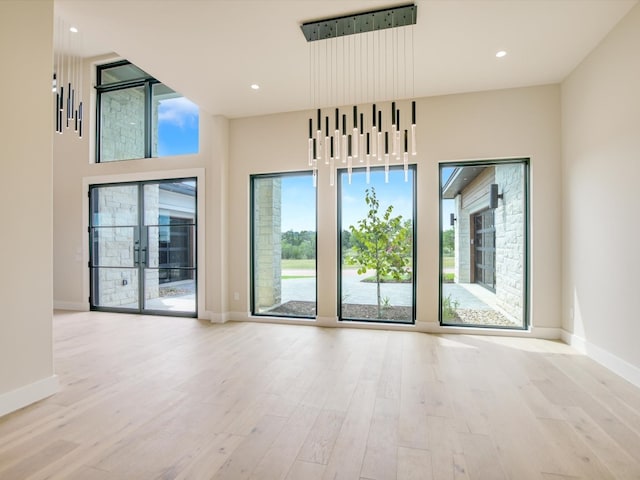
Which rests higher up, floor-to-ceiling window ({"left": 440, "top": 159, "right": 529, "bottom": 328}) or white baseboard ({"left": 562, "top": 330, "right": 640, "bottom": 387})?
floor-to-ceiling window ({"left": 440, "top": 159, "right": 529, "bottom": 328})

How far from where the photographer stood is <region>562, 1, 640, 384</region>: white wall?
9.84ft

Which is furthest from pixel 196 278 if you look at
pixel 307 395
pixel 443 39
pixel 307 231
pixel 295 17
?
pixel 443 39

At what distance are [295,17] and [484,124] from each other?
2995mm

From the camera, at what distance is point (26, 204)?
262 cm

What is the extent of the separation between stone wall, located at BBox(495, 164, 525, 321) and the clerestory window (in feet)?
16.7

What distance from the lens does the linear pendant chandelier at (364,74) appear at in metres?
3.12

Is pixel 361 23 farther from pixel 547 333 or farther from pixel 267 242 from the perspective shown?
pixel 547 333

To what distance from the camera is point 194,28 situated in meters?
3.18

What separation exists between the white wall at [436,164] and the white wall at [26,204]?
9.51 ft

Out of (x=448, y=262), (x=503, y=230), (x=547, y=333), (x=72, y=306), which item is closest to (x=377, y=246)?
(x=448, y=262)

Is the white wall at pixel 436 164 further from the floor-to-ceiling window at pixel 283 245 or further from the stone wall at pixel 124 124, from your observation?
the stone wall at pixel 124 124

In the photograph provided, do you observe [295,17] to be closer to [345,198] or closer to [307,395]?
[345,198]

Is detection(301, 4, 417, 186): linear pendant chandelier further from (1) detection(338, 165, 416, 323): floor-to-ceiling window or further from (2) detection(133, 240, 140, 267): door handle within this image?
(2) detection(133, 240, 140, 267): door handle

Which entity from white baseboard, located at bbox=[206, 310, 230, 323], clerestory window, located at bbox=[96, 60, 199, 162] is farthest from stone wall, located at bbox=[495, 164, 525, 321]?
clerestory window, located at bbox=[96, 60, 199, 162]
